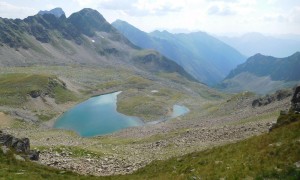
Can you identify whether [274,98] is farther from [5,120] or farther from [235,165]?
[235,165]

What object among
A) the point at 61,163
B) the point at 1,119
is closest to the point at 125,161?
the point at 61,163

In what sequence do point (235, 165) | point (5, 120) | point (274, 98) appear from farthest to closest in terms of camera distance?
1. point (274, 98)
2. point (5, 120)
3. point (235, 165)

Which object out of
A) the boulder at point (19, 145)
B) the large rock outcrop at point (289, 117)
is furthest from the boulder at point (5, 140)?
the large rock outcrop at point (289, 117)

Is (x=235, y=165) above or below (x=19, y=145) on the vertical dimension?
above

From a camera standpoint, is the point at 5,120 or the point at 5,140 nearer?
the point at 5,140

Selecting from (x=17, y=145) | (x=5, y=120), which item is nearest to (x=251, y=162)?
(x=17, y=145)

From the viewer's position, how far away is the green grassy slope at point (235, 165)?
28.5m

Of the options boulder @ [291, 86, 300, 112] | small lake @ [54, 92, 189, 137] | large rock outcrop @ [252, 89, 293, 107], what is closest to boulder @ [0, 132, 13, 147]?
boulder @ [291, 86, 300, 112]

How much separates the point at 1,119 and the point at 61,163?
83.7m

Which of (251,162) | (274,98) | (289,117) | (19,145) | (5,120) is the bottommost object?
(5,120)

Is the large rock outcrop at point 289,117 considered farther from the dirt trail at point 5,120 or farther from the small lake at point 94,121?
the small lake at point 94,121

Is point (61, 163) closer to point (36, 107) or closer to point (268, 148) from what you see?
point (268, 148)

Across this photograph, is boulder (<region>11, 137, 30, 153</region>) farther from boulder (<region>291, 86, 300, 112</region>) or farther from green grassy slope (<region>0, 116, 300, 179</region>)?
boulder (<region>291, 86, 300, 112</region>)

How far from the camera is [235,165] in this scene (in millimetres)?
31672
